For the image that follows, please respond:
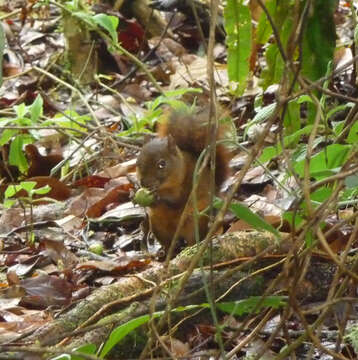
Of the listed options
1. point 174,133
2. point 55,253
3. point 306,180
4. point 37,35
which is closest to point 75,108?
point 37,35

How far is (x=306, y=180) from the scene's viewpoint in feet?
7.14

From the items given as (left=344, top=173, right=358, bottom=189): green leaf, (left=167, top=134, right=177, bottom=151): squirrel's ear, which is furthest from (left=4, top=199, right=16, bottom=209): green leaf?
(left=344, top=173, right=358, bottom=189): green leaf

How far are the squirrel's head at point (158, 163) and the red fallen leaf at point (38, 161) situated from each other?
4.71 feet

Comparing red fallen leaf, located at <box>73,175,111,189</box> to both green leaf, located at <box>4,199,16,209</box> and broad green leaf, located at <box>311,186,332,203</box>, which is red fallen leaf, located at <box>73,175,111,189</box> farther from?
broad green leaf, located at <box>311,186,332,203</box>

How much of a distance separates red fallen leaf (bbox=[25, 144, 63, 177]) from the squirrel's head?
4.71ft

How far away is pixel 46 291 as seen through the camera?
13.0 feet

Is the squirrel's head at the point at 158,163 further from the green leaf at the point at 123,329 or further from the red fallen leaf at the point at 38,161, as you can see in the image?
the green leaf at the point at 123,329

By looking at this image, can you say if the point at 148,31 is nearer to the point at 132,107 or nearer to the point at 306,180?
the point at 132,107

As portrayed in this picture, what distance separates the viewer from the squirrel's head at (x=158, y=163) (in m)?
4.89

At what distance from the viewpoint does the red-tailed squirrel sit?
15.4 feet

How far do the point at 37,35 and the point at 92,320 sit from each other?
6316 mm

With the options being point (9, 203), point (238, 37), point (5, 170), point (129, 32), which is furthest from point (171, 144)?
point (129, 32)

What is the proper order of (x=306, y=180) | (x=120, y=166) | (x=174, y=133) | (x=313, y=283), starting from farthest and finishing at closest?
(x=120, y=166)
(x=174, y=133)
(x=313, y=283)
(x=306, y=180)

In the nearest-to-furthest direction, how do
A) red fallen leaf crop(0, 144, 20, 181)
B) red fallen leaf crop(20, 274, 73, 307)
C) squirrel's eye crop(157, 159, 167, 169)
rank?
red fallen leaf crop(20, 274, 73, 307) → squirrel's eye crop(157, 159, 167, 169) → red fallen leaf crop(0, 144, 20, 181)
